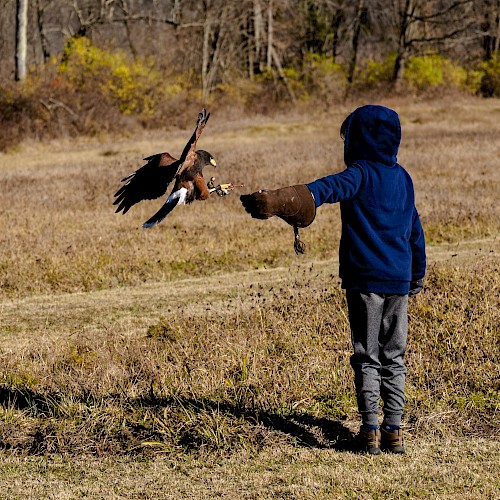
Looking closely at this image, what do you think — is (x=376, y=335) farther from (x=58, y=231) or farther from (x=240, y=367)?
(x=58, y=231)

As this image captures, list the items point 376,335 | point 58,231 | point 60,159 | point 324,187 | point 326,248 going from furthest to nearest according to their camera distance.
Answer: point 60,159, point 58,231, point 326,248, point 376,335, point 324,187

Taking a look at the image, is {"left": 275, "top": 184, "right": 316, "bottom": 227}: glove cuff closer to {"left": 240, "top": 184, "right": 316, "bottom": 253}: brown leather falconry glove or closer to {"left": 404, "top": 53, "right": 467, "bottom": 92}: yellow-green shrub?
{"left": 240, "top": 184, "right": 316, "bottom": 253}: brown leather falconry glove

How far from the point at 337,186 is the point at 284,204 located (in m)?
0.46

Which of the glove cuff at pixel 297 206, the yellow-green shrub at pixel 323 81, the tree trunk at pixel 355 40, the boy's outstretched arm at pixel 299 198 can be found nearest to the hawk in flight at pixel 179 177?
the boy's outstretched arm at pixel 299 198

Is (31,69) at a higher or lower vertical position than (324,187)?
higher

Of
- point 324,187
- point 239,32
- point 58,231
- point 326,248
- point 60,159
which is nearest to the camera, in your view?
point 324,187

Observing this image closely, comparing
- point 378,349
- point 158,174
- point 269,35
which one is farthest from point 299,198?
point 269,35

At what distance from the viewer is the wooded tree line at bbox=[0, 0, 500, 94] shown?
43938 millimetres

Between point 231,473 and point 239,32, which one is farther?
point 239,32

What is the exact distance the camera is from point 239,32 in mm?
46188

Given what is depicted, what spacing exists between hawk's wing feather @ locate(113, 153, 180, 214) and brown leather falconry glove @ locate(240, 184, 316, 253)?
0.64m

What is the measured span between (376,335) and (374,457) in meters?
0.77

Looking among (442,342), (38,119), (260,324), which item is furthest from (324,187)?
(38,119)


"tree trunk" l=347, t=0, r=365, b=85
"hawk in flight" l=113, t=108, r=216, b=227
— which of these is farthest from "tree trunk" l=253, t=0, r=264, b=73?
"hawk in flight" l=113, t=108, r=216, b=227
